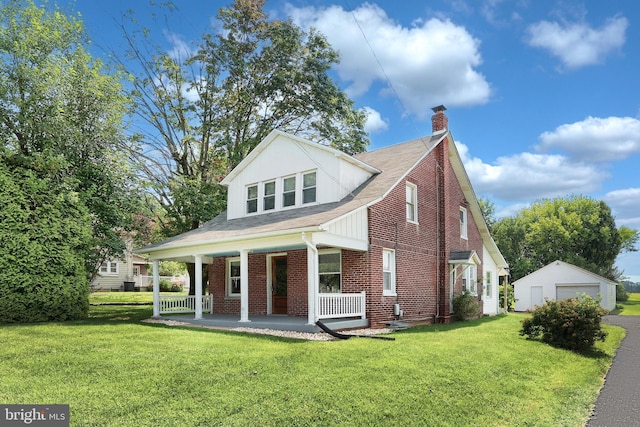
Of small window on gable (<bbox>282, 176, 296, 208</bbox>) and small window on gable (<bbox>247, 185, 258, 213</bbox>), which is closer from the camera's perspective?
small window on gable (<bbox>282, 176, 296, 208</bbox>)

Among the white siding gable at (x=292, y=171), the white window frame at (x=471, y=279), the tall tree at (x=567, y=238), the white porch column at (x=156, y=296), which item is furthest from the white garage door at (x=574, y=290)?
the white porch column at (x=156, y=296)

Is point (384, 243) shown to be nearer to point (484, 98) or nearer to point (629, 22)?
point (484, 98)

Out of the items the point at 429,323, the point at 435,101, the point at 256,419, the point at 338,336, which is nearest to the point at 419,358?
the point at 338,336

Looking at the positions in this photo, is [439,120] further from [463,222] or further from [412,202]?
[463,222]

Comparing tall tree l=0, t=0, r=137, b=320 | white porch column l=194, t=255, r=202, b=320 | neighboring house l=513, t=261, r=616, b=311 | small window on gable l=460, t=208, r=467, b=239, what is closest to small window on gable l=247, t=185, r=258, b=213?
white porch column l=194, t=255, r=202, b=320

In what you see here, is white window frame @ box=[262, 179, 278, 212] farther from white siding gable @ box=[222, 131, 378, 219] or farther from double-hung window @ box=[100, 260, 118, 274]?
double-hung window @ box=[100, 260, 118, 274]

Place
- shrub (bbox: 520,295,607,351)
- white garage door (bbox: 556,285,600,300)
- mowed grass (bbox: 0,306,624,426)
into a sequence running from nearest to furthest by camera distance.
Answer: mowed grass (bbox: 0,306,624,426) < shrub (bbox: 520,295,607,351) < white garage door (bbox: 556,285,600,300)

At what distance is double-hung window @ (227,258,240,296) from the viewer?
1800cm

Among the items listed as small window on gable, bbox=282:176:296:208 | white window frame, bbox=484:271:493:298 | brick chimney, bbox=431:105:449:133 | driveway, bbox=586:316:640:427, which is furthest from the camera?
white window frame, bbox=484:271:493:298

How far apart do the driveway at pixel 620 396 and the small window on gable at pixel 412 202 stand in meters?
7.26

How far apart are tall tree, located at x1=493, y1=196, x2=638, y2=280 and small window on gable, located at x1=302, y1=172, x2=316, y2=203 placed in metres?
40.1

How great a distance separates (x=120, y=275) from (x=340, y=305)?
33730 mm

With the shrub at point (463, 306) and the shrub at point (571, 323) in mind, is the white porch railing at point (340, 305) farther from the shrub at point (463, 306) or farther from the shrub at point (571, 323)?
the shrub at point (463, 306)

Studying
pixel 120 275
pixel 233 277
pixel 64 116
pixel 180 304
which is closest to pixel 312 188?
pixel 233 277
